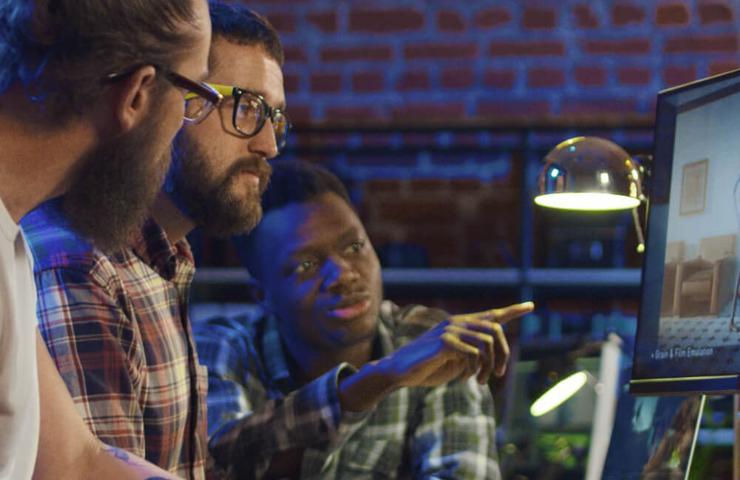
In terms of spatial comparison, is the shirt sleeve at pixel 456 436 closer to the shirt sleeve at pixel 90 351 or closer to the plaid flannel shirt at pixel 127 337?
the plaid flannel shirt at pixel 127 337

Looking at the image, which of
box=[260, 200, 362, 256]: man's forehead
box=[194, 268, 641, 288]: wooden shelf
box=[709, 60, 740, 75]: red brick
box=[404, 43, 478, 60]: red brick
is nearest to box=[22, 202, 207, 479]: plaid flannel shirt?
box=[260, 200, 362, 256]: man's forehead

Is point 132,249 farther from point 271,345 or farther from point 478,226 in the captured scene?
point 478,226

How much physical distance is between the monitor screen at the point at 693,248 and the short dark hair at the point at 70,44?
716 millimetres

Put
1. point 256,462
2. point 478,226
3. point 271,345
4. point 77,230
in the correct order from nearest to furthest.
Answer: point 77,230 → point 256,462 → point 271,345 → point 478,226

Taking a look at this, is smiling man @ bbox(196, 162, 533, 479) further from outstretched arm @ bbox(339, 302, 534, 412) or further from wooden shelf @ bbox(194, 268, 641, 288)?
wooden shelf @ bbox(194, 268, 641, 288)

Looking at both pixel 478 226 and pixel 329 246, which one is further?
pixel 478 226

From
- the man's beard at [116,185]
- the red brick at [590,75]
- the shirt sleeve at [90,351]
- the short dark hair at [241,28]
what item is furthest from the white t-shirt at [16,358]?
the red brick at [590,75]

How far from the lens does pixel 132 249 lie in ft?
5.73

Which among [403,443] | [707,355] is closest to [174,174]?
[403,443]

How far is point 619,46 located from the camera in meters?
3.24

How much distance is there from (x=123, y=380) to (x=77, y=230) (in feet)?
0.98

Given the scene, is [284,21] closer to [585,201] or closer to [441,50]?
[441,50]

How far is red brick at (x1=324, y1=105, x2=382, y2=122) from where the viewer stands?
3342mm

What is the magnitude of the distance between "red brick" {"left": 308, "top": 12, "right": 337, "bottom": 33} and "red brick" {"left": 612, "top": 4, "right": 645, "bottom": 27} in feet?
2.47
